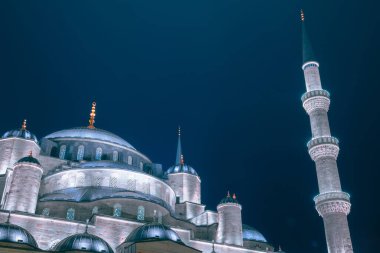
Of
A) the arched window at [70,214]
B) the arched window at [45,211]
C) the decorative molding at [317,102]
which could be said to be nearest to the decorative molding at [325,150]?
the decorative molding at [317,102]

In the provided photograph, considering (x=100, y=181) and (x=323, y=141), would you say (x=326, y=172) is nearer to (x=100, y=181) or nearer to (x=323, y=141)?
(x=323, y=141)

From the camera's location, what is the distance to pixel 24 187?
61.6 feet

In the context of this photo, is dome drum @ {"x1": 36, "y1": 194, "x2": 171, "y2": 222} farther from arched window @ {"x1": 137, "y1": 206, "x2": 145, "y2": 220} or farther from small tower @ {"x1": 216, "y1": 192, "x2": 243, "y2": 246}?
small tower @ {"x1": 216, "y1": 192, "x2": 243, "y2": 246}

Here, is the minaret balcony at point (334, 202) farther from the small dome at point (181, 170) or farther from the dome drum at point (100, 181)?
the small dome at point (181, 170)

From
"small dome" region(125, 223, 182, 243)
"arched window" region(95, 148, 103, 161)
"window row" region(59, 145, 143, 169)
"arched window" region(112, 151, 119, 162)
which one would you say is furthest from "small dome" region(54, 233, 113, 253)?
"arched window" region(112, 151, 119, 162)

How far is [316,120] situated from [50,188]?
13990 mm

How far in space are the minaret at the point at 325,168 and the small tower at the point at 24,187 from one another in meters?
13.0

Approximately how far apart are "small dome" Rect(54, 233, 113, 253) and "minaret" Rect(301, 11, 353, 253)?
10.7 meters

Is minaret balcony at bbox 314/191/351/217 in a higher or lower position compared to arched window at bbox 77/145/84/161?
lower

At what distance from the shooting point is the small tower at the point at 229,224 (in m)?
21.7

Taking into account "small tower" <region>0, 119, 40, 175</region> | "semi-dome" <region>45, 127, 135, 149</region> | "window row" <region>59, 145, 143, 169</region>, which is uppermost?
"semi-dome" <region>45, 127, 135, 149</region>

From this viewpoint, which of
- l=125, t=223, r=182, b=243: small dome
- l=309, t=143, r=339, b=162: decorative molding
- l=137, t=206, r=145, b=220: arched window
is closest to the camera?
l=125, t=223, r=182, b=243: small dome

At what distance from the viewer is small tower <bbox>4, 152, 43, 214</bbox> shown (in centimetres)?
1838

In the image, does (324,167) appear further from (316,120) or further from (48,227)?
(48,227)
